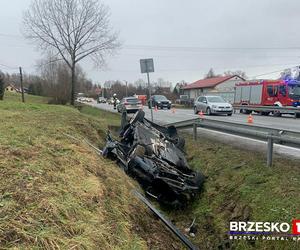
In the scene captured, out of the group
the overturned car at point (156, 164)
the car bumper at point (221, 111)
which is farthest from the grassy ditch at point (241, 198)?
the car bumper at point (221, 111)

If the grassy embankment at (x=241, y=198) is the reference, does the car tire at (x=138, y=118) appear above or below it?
above

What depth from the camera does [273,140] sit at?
6.98 meters

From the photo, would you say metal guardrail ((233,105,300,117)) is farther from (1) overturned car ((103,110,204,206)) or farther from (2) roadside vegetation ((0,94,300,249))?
(2) roadside vegetation ((0,94,300,249))

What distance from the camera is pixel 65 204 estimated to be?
4.21m

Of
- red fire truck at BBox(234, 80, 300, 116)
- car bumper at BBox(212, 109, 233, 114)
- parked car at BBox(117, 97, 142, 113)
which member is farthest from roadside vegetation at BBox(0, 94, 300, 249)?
parked car at BBox(117, 97, 142, 113)

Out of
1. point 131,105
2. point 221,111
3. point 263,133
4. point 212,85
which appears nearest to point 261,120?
point 221,111

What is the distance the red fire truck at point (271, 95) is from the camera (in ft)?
101

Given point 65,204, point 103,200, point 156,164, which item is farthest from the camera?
point 156,164

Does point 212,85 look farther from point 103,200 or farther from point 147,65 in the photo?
point 103,200

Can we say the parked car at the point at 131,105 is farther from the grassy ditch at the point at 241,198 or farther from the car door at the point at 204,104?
the grassy ditch at the point at 241,198

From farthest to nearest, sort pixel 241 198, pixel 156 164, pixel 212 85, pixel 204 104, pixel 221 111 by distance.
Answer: pixel 212 85
pixel 204 104
pixel 221 111
pixel 156 164
pixel 241 198

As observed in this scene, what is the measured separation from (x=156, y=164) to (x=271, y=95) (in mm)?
27070

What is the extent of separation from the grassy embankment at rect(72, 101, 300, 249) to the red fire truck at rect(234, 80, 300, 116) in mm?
21869

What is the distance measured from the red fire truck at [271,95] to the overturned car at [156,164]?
21.5 metres
